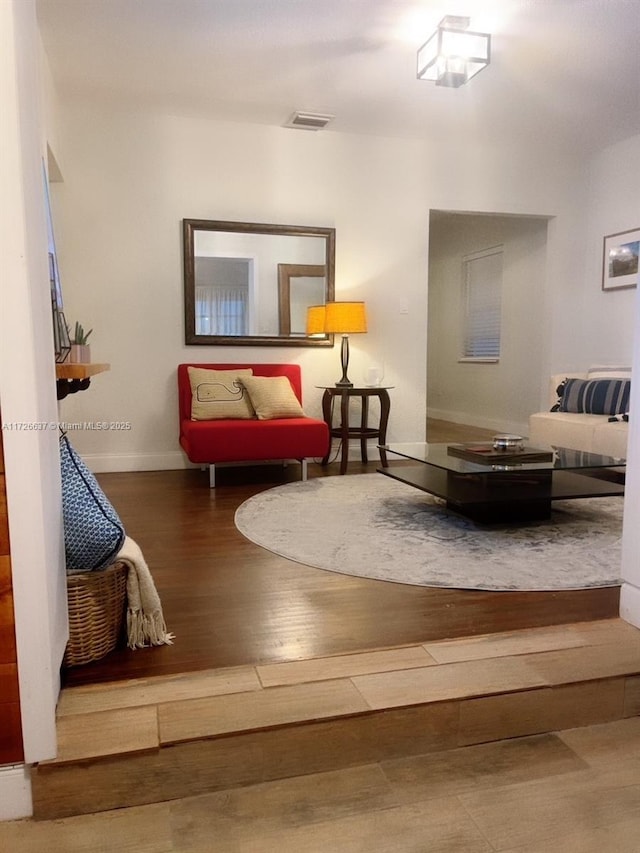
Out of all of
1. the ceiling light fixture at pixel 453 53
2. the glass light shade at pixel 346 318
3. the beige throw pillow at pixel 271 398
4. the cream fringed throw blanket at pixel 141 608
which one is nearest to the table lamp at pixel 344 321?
the glass light shade at pixel 346 318

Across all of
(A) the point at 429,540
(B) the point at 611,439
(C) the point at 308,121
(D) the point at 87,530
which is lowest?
(A) the point at 429,540

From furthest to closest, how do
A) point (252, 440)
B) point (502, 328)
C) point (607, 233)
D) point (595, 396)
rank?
1. point (502, 328)
2. point (607, 233)
3. point (595, 396)
4. point (252, 440)

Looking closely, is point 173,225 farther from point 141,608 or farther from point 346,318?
point 141,608

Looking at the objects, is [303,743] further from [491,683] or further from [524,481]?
[524,481]

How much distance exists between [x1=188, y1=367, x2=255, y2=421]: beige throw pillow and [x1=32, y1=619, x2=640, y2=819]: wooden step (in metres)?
2.77

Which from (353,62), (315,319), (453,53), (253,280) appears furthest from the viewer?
(315,319)

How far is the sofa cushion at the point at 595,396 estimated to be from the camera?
439 cm

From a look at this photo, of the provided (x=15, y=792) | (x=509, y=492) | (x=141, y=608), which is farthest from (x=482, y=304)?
(x=15, y=792)

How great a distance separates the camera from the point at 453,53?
10.4 ft

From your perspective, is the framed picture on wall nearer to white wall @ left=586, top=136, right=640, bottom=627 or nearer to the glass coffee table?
white wall @ left=586, top=136, right=640, bottom=627

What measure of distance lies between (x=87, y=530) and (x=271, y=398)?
2731 millimetres

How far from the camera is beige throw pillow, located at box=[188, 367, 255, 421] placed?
424 centimetres

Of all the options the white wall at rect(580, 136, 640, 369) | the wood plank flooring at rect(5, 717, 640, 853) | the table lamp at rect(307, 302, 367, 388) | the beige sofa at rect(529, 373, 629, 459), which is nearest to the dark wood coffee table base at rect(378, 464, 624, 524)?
the beige sofa at rect(529, 373, 629, 459)

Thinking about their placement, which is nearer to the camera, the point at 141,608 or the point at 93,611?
the point at 93,611
